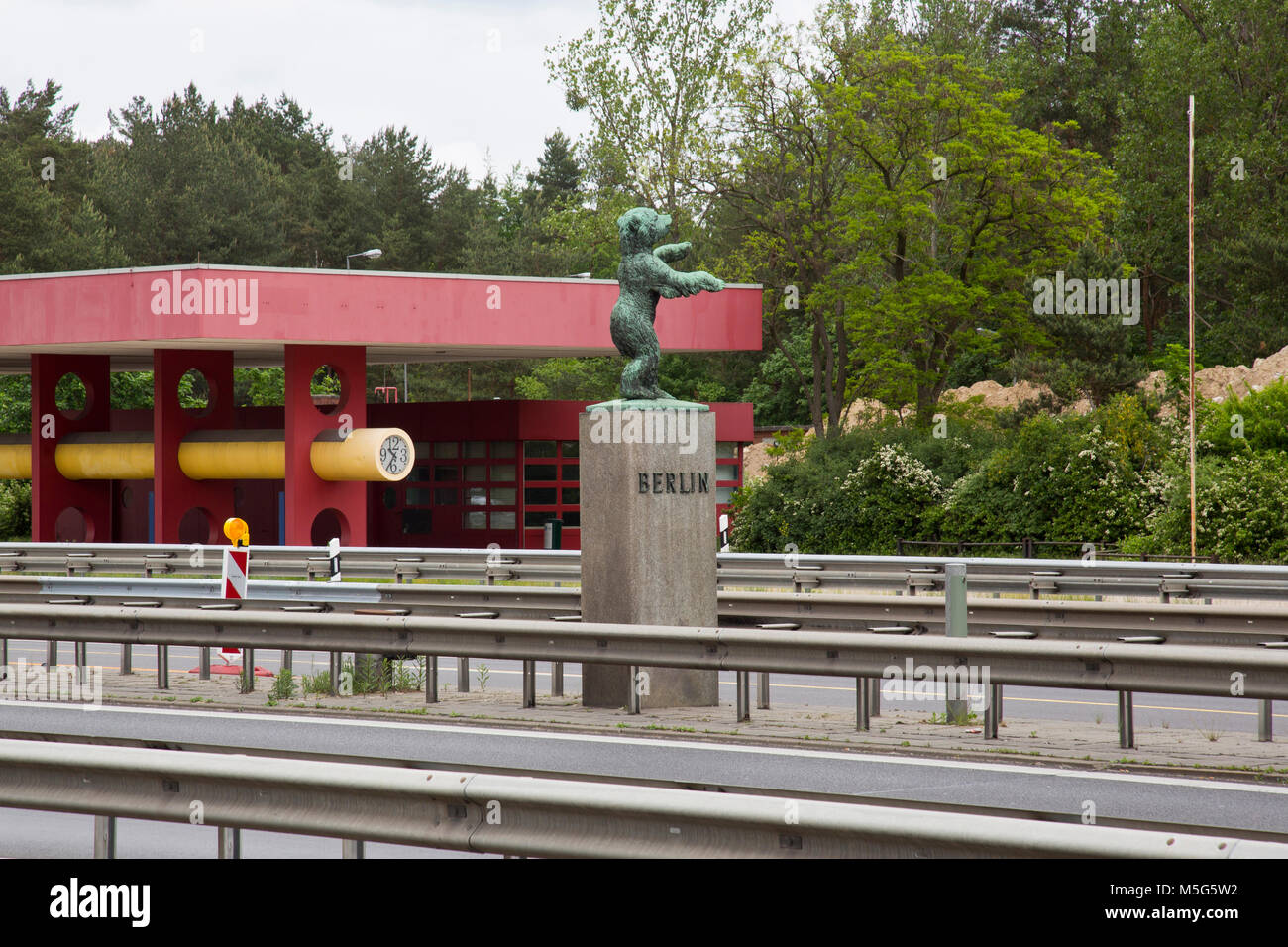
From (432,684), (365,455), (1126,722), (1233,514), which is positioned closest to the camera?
(1126,722)

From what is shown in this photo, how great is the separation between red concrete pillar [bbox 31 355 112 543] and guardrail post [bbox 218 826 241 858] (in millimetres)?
30460

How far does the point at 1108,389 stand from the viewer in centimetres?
3734

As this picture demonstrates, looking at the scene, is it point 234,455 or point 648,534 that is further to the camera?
point 234,455

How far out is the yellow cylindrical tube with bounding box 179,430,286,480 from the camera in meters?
32.2

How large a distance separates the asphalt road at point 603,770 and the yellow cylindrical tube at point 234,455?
20.4 meters

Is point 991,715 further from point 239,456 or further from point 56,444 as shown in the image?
point 56,444

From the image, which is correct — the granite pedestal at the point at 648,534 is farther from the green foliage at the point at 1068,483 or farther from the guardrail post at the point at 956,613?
the green foliage at the point at 1068,483

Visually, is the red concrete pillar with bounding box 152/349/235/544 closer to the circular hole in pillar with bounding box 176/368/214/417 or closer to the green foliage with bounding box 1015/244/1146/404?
the circular hole in pillar with bounding box 176/368/214/417

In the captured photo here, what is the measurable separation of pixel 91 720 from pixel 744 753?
16.9 feet

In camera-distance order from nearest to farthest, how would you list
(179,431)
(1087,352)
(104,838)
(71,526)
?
(104,838) < (179,431) < (1087,352) < (71,526)

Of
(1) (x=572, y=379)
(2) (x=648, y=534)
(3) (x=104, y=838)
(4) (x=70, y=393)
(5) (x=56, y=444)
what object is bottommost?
(3) (x=104, y=838)

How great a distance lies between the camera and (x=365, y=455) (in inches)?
1235

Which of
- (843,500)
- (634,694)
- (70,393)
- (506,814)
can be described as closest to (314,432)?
(843,500)

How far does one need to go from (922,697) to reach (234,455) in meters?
23.4
